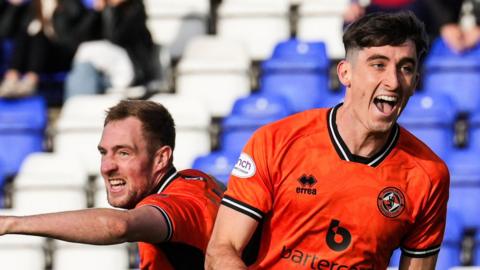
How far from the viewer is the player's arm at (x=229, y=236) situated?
3611 mm

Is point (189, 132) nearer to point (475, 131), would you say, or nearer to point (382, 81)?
point (475, 131)

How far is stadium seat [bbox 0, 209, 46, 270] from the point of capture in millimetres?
6902

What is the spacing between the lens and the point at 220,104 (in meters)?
8.09

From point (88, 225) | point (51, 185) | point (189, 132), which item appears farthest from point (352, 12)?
point (88, 225)

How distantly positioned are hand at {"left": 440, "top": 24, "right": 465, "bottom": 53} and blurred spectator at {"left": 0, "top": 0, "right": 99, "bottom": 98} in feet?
8.60

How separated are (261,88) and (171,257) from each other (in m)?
4.24

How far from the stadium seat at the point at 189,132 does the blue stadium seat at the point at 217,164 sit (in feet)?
1.09

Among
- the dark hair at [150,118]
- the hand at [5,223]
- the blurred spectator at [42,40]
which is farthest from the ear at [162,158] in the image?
the blurred spectator at [42,40]

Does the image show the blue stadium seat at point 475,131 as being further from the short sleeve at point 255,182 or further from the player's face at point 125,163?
the short sleeve at point 255,182

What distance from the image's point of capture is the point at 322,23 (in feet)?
28.5

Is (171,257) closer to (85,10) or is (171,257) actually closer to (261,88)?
(261,88)

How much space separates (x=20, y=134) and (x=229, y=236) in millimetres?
4568

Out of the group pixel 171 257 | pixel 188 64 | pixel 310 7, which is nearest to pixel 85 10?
pixel 188 64

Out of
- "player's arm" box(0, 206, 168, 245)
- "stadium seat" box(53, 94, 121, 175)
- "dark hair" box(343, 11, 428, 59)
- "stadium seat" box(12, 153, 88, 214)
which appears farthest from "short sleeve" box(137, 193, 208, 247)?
"stadium seat" box(53, 94, 121, 175)
